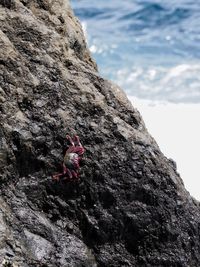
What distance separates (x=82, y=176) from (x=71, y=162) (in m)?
0.24

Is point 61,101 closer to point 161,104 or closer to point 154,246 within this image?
point 154,246

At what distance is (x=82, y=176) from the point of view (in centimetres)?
752

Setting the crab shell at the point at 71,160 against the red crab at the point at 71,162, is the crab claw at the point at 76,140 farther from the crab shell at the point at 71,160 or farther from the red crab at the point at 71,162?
the crab shell at the point at 71,160

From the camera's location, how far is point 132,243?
7543 millimetres

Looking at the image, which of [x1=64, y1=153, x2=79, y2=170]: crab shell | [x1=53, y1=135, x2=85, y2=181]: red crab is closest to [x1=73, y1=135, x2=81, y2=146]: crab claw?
[x1=53, y1=135, x2=85, y2=181]: red crab

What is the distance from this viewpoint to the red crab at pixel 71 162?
7.39 metres

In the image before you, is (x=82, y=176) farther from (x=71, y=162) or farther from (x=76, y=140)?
(x=76, y=140)

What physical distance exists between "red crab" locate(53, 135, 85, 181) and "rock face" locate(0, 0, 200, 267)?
9 cm

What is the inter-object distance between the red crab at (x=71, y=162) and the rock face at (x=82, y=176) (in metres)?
0.09

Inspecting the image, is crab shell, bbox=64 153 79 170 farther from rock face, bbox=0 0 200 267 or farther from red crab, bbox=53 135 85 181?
rock face, bbox=0 0 200 267

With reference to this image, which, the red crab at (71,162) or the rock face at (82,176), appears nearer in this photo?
the rock face at (82,176)

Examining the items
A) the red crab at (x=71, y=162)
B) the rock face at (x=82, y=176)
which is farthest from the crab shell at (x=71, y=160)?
the rock face at (x=82, y=176)

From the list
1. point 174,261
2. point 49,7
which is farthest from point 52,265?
point 49,7

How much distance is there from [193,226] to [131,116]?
1531 mm
